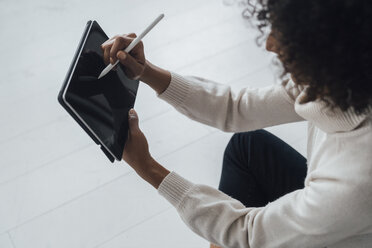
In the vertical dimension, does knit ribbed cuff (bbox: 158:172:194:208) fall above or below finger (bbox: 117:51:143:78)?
below

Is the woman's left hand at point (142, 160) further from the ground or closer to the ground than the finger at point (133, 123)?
closer to the ground

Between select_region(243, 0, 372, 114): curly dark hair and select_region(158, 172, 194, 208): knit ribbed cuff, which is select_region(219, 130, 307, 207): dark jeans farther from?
select_region(243, 0, 372, 114): curly dark hair

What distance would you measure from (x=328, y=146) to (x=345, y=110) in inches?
3.6

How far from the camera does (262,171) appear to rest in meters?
0.96

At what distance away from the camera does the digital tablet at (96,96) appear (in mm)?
713

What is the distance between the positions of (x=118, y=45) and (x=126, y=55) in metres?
0.03

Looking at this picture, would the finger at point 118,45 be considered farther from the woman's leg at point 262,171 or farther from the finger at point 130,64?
the woman's leg at point 262,171

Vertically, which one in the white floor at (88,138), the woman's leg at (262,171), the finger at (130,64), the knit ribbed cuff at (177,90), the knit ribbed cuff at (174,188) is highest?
the finger at (130,64)

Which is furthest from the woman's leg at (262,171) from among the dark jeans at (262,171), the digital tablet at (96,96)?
the digital tablet at (96,96)

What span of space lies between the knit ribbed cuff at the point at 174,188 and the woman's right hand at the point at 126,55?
24cm

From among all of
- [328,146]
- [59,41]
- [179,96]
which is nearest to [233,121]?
[179,96]

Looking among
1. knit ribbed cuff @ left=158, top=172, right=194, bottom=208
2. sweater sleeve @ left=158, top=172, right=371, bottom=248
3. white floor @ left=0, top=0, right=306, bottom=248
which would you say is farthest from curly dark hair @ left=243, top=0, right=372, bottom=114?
white floor @ left=0, top=0, right=306, bottom=248

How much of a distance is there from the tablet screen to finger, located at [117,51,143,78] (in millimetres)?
18

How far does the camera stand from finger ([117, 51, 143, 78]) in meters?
0.82
